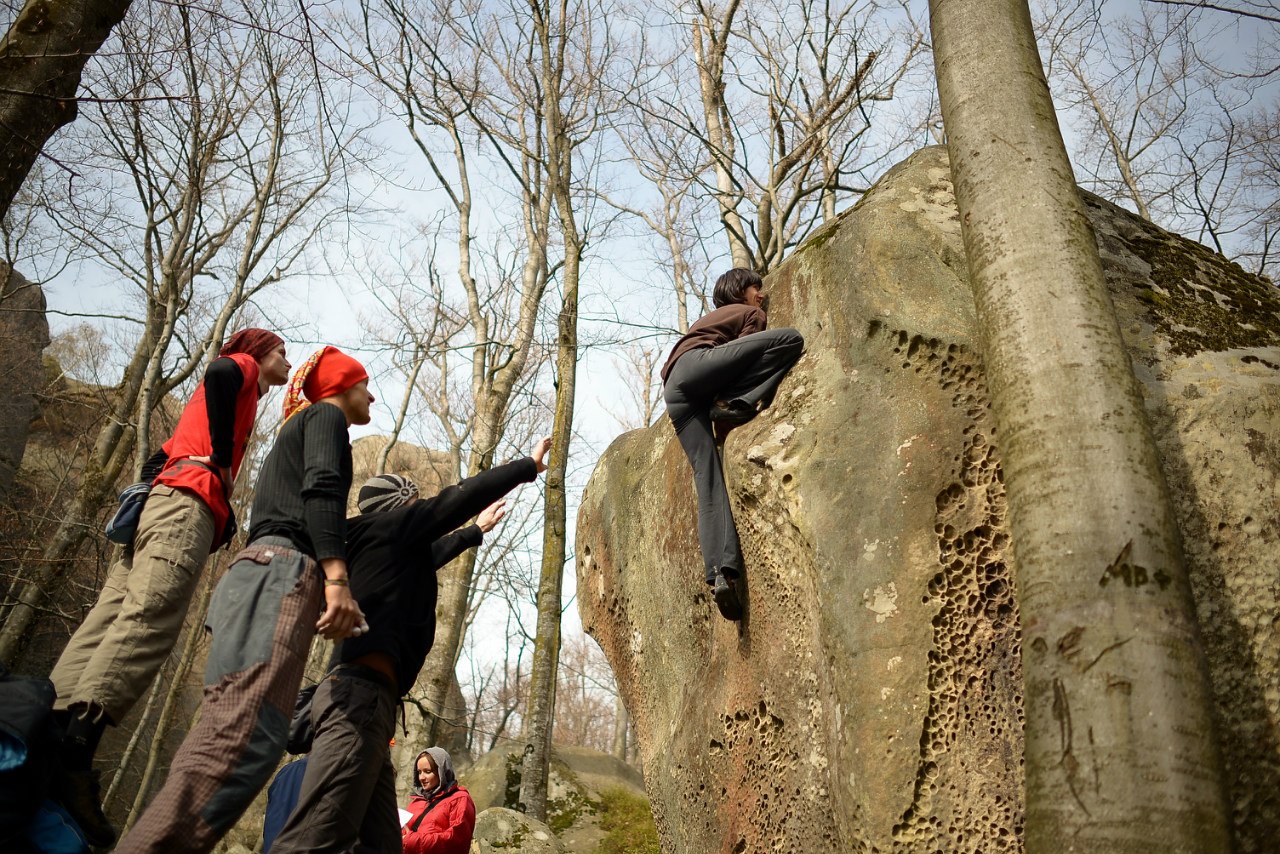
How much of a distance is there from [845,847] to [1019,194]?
2.29 m

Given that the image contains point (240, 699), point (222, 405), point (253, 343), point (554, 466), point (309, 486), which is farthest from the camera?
point (554, 466)

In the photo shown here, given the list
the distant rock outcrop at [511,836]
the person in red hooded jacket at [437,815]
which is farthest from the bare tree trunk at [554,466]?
the person in red hooded jacket at [437,815]

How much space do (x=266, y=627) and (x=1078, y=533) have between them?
2318 millimetres

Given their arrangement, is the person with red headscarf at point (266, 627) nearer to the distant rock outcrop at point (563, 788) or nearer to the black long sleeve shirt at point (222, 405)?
the black long sleeve shirt at point (222, 405)

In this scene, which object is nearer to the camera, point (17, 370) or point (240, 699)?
point (240, 699)

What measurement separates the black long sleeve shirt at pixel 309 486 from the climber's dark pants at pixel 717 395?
1.77m

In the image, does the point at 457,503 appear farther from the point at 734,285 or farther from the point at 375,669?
the point at 734,285

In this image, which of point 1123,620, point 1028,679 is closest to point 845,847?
point 1028,679

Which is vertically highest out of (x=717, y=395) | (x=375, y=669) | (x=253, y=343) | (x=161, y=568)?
(x=717, y=395)

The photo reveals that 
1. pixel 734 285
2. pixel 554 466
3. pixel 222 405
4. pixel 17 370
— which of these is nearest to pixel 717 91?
pixel 554 466

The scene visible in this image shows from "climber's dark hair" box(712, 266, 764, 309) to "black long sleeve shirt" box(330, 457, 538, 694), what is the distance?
1.75 m

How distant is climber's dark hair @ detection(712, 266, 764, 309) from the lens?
4789 mm

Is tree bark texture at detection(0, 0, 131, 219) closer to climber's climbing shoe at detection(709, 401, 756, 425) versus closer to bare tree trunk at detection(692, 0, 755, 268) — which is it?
climber's climbing shoe at detection(709, 401, 756, 425)

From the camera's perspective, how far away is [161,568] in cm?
329
